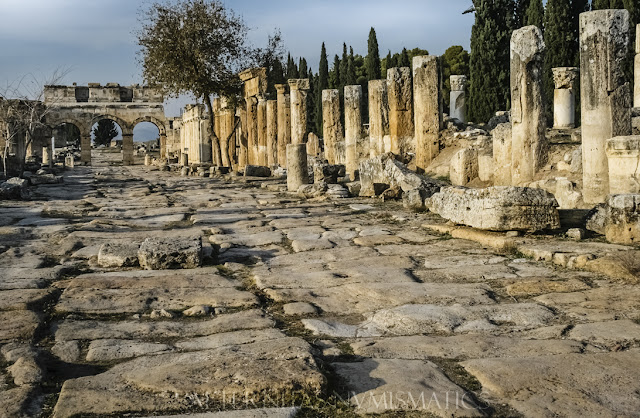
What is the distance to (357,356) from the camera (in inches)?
151

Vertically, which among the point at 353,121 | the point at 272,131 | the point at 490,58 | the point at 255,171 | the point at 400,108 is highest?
the point at 490,58

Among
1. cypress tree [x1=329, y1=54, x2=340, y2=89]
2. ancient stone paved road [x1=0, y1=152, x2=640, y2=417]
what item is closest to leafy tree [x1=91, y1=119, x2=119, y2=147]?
cypress tree [x1=329, y1=54, x2=340, y2=89]

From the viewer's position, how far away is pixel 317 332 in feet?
14.4

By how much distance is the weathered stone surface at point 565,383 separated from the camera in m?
3.04

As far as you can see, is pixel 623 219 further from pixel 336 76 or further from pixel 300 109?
pixel 336 76

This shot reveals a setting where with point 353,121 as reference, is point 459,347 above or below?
below

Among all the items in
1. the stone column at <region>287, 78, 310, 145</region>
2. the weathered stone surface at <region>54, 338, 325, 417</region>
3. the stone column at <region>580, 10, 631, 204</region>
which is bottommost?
the weathered stone surface at <region>54, 338, 325, 417</region>

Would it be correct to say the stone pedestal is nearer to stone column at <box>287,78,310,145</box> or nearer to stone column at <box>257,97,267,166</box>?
stone column at <box>287,78,310,145</box>

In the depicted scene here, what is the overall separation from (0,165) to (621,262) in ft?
71.2

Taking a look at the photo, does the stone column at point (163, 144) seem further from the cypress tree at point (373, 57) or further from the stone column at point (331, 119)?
the stone column at point (331, 119)

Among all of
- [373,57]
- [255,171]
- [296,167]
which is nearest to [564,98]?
[296,167]

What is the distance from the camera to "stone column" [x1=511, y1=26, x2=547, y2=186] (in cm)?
1161

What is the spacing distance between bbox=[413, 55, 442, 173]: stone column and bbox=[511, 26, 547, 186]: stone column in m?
4.06

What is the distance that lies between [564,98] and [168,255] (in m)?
16.2
